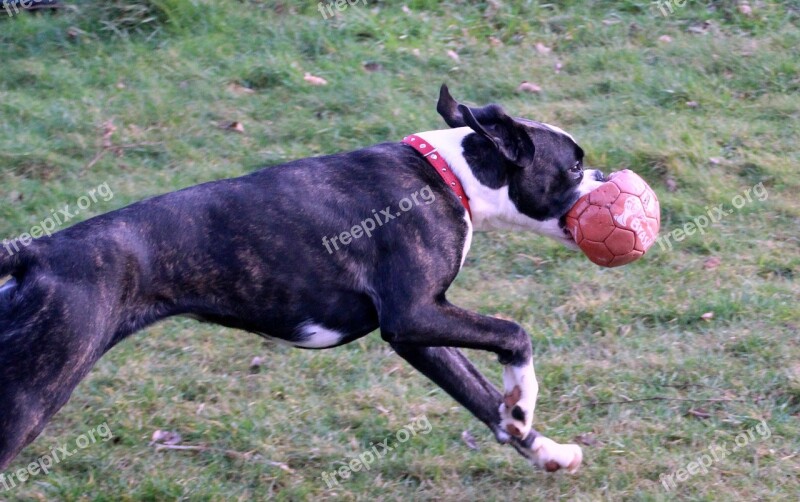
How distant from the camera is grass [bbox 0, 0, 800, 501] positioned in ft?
15.3

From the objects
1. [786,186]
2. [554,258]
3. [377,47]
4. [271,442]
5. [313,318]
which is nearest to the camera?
[313,318]

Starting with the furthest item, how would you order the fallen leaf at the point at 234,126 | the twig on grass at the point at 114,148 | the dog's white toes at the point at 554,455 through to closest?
the fallen leaf at the point at 234,126 → the twig on grass at the point at 114,148 → the dog's white toes at the point at 554,455

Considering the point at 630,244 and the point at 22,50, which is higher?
the point at 630,244

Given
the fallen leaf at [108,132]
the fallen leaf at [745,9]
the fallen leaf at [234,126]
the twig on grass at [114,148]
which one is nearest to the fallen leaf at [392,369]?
the fallen leaf at [234,126]

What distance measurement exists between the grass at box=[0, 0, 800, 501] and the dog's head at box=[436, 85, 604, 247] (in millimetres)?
1042

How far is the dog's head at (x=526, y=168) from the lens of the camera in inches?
174

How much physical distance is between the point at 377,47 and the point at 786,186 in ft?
11.5

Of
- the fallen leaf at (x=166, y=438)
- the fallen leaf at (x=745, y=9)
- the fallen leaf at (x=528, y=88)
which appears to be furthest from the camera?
the fallen leaf at (x=745, y=9)

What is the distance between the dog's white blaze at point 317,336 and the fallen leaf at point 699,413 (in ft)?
5.68

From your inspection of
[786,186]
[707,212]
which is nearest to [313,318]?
[707,212]

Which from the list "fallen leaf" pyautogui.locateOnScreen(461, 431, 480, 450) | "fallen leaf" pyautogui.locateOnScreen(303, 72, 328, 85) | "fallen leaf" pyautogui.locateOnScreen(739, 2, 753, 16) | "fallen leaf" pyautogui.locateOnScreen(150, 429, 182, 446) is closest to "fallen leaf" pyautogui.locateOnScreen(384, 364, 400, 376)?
"fallen leaf" pyautogui.locateOnScreen(461, 431, 480, 450)

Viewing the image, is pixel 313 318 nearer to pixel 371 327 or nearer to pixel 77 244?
pixel 371 327

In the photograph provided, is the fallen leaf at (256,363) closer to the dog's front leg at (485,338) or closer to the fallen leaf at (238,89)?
the dog's front leg at (485,338)

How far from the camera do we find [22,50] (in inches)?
345
